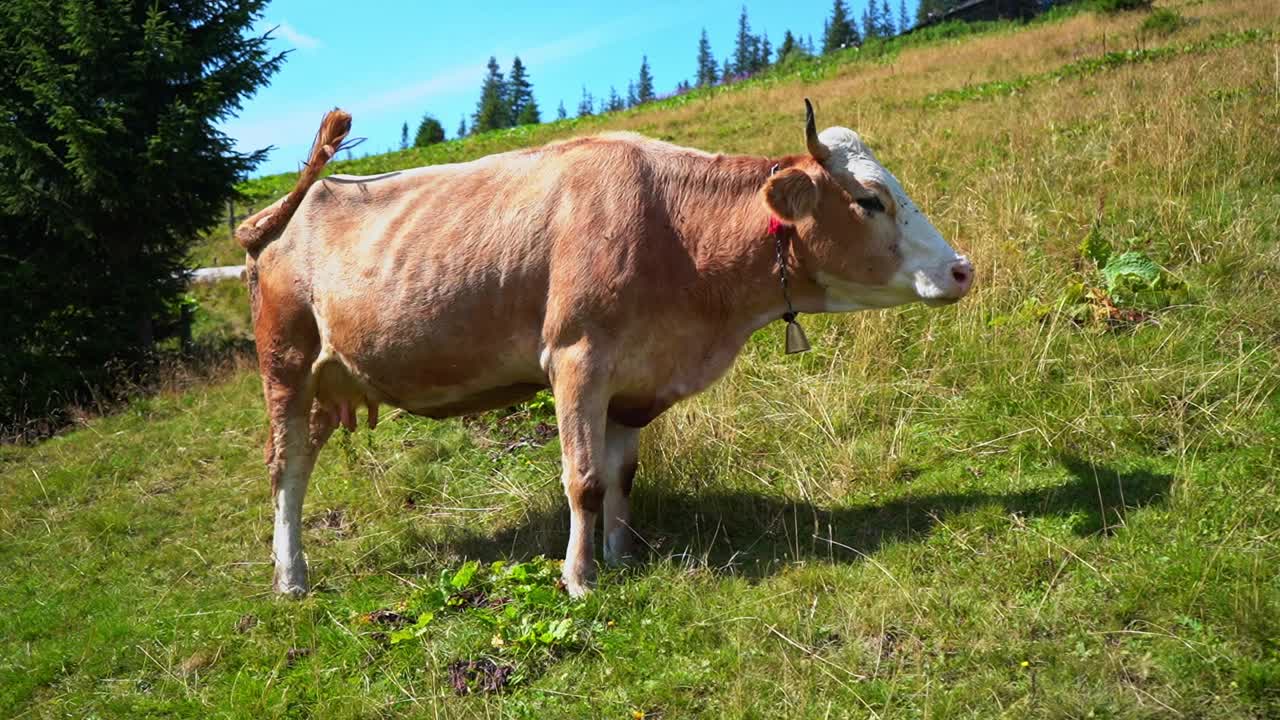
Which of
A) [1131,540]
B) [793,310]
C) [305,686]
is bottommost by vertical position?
[305,686]

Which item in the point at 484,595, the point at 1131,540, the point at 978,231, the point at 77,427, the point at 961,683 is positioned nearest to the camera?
the point at 961,683

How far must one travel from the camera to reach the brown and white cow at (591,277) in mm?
5102

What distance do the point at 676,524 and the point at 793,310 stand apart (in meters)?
1.51

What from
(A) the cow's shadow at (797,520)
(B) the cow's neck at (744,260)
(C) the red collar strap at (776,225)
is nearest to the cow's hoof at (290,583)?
(A) the cow's shadow at (797,520)

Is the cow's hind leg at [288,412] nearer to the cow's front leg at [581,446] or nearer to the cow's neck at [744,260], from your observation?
the cow's front leg at [581,446]

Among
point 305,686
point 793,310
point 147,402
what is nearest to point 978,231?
point 793,310

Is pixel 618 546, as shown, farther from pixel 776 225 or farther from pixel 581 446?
pixel 776 225

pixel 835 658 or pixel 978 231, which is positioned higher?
pixel 978 231

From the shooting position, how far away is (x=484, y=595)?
17.7 feet

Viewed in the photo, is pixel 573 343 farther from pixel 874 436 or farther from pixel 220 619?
pixel 220 619

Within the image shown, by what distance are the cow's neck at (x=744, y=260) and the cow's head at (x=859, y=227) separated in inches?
4.4

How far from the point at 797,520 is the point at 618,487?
3.40ft

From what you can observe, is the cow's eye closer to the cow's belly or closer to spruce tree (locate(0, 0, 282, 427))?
the cow's belly

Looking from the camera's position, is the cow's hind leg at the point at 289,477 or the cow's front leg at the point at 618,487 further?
the cow's hind leg at the point at 289,477
